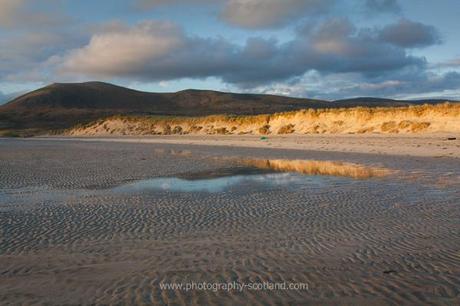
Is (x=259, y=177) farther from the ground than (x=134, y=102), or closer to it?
closer to it

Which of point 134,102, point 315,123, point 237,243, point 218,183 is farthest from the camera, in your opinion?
point 134,102

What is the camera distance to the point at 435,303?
4.65 meters

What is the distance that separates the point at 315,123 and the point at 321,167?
2431 cm

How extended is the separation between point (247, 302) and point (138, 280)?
58.5 inches

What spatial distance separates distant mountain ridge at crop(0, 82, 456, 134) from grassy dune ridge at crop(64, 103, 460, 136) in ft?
142

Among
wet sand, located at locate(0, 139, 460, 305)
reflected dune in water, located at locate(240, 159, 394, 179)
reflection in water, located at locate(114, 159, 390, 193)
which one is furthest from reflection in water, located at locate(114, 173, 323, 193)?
reflected dune in water, located at locate(240, 159, 394, 179)

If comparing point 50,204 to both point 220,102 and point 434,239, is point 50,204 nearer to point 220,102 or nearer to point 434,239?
point 434,239

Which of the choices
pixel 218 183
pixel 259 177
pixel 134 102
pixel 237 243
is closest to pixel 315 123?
pixel 259 177

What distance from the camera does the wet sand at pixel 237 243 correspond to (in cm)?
508

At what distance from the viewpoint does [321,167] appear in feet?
57.9

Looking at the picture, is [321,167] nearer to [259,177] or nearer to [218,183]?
[259,177]

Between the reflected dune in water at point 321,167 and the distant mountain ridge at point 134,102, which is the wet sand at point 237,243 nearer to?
the reflected dune in water at point 321,167

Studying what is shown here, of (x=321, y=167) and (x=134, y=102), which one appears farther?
(x=134, y=102)

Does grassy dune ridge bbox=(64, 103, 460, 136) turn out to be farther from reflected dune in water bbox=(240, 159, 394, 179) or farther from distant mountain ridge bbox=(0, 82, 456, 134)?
distant mountain ridge bbox=(0, 82, 456, 134)
